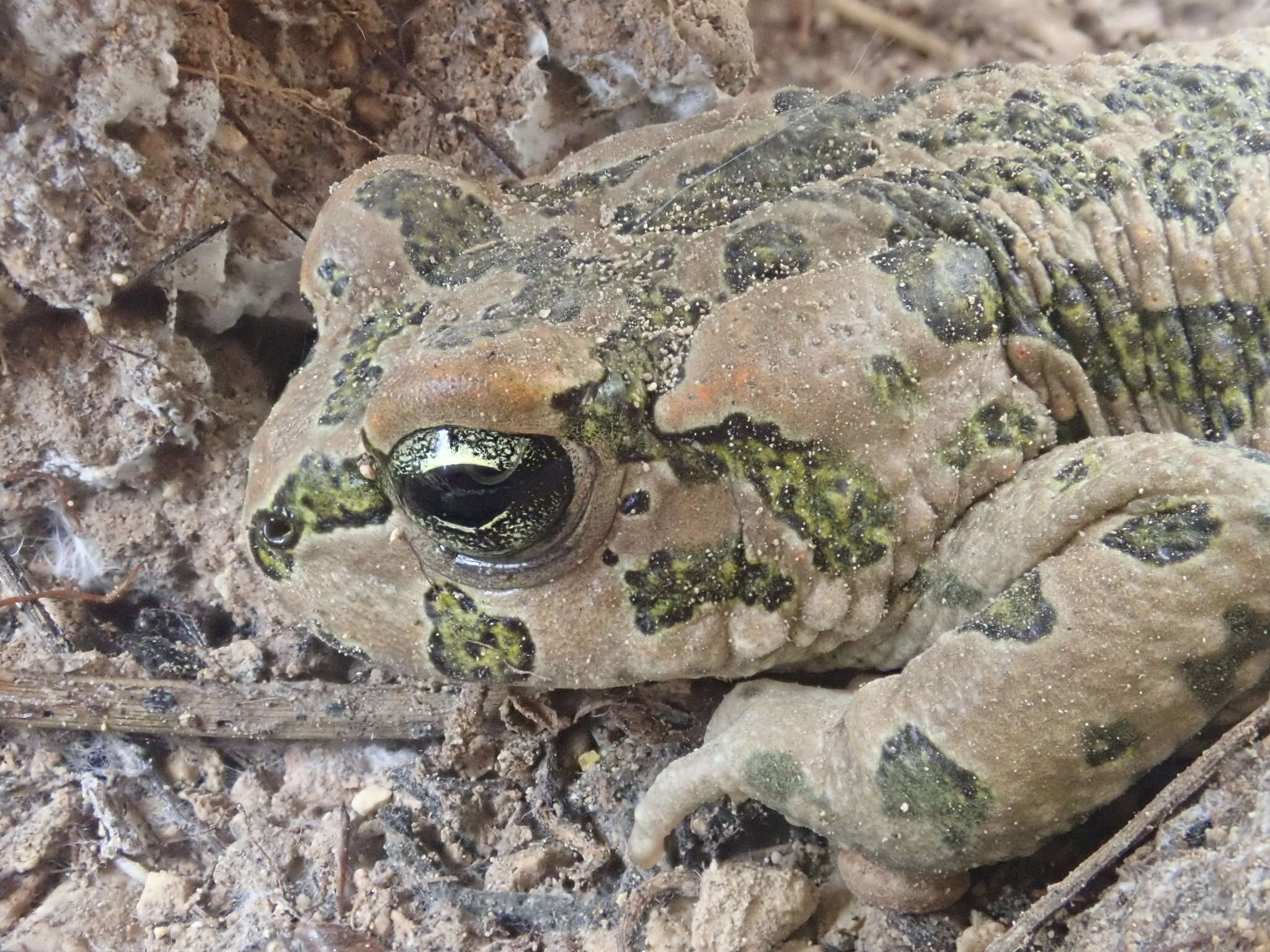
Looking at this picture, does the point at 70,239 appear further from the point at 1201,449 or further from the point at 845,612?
the point at 1201,449

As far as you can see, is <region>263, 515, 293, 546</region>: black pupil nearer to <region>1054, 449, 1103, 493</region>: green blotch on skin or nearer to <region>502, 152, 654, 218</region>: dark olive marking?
<region>502, 152, 654, 218</region>: dark olive marking

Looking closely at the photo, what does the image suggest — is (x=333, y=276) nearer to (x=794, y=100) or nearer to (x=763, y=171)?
(x=763, y=171)

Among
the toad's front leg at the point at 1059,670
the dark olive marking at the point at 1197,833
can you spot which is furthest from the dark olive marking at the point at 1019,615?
the dark olive marking at the point at 1197,833

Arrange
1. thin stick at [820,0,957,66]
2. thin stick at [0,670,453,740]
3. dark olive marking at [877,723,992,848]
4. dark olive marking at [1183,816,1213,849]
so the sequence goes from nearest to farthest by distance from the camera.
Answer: dark olive marking at [1183,816,1213,849] → dark olive marking at [877,723,992,848] → thin stick at [0,670,453,740] → thin stick at [820,0,957,66]

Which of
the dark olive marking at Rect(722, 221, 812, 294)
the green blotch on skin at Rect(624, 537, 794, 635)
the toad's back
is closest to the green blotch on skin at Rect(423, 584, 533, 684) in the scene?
the toad's back

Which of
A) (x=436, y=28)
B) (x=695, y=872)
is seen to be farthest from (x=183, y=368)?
(x=695, y=872)
